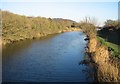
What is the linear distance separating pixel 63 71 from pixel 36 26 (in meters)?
38.7

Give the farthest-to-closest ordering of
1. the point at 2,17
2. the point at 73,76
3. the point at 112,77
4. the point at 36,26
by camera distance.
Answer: the point at 36,26 < the point at 2,17 < the point at 73,76 < the point at 112,77

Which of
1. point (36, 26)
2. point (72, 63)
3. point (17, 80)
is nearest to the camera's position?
point (17, 80)

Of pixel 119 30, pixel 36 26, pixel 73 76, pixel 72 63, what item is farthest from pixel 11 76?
pixel 36 26

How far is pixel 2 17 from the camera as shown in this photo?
130 ft

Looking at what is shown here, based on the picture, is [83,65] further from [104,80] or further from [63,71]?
[104,80]

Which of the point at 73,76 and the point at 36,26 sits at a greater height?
the point at 36,26

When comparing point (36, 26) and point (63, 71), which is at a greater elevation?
point (36, 26)

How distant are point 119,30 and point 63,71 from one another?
80.2 feet

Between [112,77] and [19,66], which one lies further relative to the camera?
[19,66]

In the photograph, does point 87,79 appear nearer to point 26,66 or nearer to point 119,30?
point 26,66

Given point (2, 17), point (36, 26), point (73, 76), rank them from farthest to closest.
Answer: point (36, 26) < point (2, 17) < point (73, 76)

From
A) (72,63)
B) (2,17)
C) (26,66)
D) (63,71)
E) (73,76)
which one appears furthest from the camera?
(2,17)

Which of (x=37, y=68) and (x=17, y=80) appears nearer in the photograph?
(x=17, y=80)

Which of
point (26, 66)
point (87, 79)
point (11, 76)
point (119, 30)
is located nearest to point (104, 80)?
point (87, 79)
